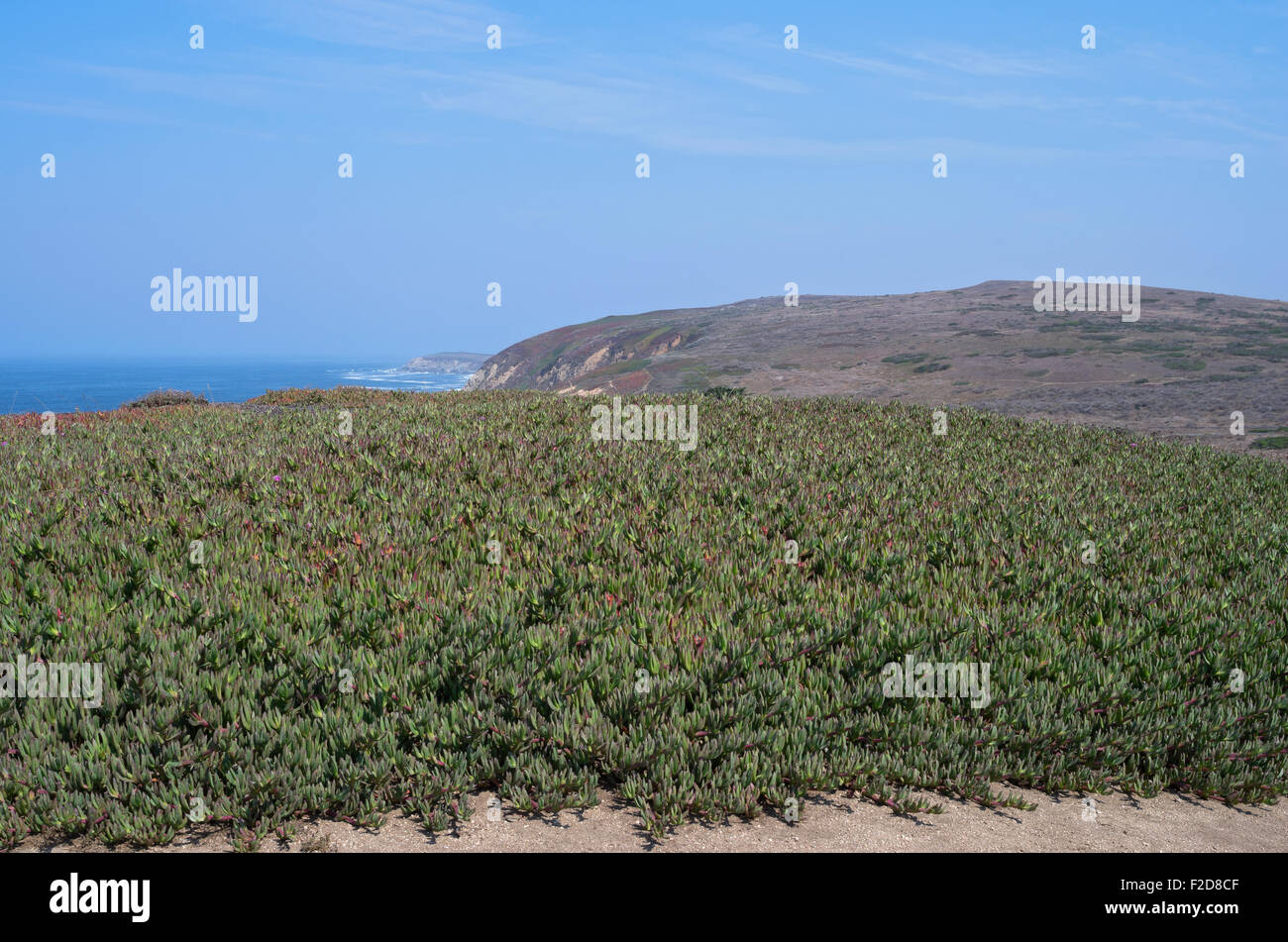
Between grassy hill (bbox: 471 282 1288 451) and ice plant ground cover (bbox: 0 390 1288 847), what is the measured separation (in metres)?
14.5

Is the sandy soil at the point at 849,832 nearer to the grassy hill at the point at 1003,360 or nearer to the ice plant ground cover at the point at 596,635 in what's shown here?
the ice plant ground cover at the point at 596,635

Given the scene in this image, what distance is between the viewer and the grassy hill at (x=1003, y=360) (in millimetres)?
26375

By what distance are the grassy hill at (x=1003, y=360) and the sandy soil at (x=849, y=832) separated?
17412mm

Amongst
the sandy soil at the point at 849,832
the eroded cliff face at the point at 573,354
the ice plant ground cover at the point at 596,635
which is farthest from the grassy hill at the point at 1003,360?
the sandy soil at the point at 849,832

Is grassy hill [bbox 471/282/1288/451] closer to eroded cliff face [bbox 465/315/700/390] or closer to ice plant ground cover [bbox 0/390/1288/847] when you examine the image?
eroded cliff face [bbox 465/315/700/390]

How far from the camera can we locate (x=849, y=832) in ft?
15.6

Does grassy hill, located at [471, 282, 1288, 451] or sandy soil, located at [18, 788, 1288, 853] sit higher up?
grassy hill, located at [471, 282, 1288, 451]

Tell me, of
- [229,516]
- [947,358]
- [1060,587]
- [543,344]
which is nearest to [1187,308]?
[947,358]

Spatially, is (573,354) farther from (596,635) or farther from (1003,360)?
(596,635)

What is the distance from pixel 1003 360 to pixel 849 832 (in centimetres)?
3949

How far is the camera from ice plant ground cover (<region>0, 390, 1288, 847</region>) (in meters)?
4.92

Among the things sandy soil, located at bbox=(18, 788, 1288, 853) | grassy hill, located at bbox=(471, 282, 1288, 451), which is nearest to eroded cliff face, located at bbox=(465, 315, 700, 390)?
grassy hill, located at bbox=(471, 282, 1288, 451)

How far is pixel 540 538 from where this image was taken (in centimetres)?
841

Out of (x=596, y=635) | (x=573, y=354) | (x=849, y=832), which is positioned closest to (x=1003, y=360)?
(x=596, y=635)
